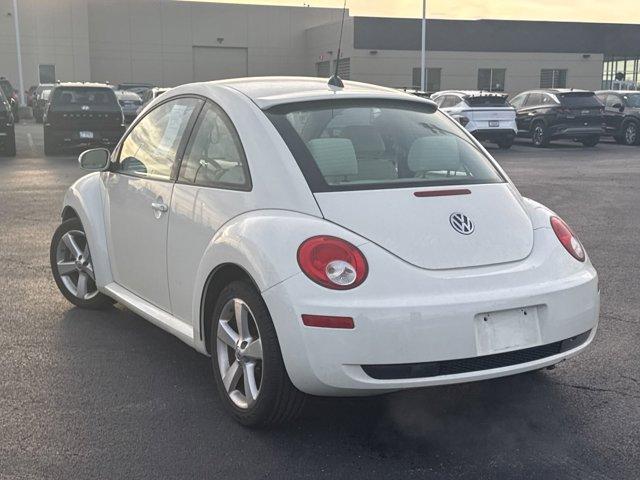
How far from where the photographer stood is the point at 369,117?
4.12 meters

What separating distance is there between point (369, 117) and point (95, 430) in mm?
2086

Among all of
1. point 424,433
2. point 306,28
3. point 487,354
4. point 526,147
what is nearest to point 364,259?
point 487,354

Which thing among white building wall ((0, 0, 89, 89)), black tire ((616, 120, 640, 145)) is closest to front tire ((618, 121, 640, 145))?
black tire ((616, 120, 640, 145))

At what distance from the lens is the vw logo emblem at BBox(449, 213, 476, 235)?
11.5 feet

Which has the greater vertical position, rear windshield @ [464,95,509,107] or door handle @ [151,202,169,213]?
rear windshield @ [464,95,509,107]

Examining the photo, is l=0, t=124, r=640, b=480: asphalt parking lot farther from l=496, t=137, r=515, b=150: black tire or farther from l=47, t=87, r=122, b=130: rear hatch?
l=496, t=137, r=515, b=150: black tire

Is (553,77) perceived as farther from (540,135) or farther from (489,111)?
(489,111)

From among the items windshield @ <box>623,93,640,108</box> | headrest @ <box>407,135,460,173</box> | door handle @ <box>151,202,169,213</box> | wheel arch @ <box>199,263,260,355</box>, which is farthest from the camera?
windshield @ <box>623,93,640,108</box>

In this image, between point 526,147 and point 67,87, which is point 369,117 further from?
point 526,147

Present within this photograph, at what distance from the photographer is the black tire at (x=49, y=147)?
18344mm

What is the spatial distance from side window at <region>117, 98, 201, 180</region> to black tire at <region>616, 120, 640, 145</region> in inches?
831

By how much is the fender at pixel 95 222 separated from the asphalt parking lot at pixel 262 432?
1.32 feet

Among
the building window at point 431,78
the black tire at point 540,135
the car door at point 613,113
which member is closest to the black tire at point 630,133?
the car door at point 613,113

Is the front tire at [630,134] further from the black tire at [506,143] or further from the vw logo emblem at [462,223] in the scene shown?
the vw logo emblem at [462,223]
